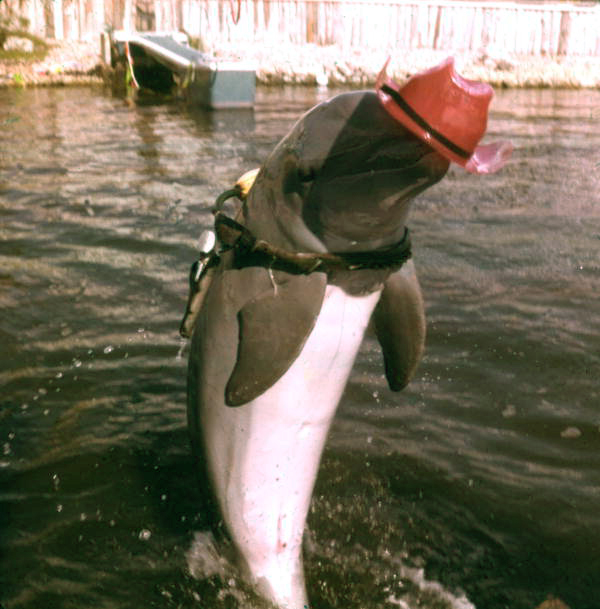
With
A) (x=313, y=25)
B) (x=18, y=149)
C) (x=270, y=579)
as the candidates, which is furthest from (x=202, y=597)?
(x=313, y=25)

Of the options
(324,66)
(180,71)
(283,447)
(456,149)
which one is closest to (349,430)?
(283,447)

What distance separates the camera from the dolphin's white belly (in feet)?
8.67

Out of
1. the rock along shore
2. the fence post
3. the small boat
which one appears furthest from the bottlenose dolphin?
the fence post

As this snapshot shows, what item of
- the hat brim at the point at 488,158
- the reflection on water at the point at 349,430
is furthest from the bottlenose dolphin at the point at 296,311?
the reflection on water at the point at 349,430

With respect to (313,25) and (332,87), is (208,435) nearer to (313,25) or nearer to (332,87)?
(332,87)

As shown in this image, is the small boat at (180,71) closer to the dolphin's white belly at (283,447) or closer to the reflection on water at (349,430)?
the reflection on water at (349,430)

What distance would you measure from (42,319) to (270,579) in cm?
287

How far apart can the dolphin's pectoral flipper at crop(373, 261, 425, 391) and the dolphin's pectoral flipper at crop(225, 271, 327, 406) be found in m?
0.34

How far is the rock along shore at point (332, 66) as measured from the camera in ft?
61.6

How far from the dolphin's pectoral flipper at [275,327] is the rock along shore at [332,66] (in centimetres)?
1713

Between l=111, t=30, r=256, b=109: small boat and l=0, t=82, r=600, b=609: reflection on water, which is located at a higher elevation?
l=111, t=30, r=256, b=109: small boat

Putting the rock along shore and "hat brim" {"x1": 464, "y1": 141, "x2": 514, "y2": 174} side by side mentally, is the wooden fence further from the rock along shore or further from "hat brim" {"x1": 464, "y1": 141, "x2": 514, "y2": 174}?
"hat brim" {"x1": 464, "y1": 141, "x2": 514, "y2": 174}

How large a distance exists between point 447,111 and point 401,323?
33.3 inches

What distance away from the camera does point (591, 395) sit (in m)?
4.48
